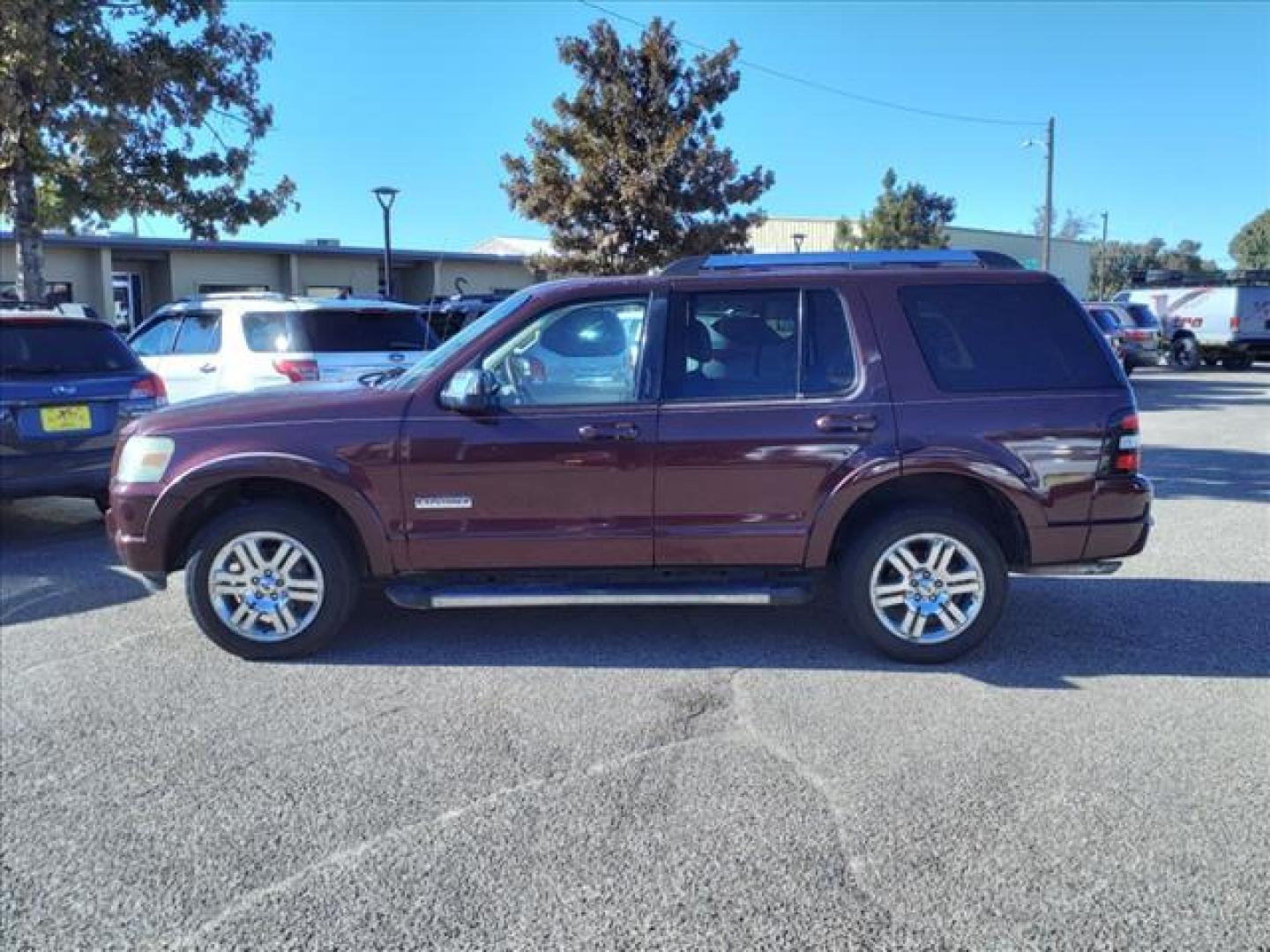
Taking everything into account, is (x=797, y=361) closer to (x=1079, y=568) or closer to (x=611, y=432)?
(x=611, y=432)

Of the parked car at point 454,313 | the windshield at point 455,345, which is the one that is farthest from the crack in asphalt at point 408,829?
the parked car at point 454,313

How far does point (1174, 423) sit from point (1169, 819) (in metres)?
13.7

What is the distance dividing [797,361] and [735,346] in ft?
1.01

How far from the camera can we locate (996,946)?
267cm

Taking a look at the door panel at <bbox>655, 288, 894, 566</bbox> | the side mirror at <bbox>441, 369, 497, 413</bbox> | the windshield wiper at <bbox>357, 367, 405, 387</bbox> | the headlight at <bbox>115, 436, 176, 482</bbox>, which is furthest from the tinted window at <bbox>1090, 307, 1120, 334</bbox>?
the headlight at <bbox>115, 436, 176, 482</bbox>

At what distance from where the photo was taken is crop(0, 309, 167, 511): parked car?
7.06 m

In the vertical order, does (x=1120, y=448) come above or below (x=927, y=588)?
above

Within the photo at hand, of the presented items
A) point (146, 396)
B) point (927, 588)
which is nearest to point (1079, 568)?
point (927, 588)

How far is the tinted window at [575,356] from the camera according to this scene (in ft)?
15.8

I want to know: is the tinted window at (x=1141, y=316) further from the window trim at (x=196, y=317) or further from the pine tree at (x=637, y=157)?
the window trim at (x=196, y=317)

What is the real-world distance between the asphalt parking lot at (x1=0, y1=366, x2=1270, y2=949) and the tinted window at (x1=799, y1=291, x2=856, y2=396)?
4.38ft

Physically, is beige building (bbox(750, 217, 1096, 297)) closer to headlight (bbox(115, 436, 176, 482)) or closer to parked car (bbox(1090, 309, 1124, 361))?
parked car (bbox(1090, 309, 1124, 361))

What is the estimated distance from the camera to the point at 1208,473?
413 inches

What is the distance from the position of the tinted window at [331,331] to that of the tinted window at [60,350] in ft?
5.65
